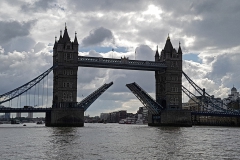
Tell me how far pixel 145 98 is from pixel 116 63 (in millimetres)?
10763

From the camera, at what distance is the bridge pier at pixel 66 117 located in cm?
8250

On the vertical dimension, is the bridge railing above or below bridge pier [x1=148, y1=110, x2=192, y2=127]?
above

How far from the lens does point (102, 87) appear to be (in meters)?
87.2

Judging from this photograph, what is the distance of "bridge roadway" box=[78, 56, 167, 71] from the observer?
88.8 meters

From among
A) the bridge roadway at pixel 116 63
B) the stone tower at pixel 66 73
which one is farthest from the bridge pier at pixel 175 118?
the stone tower at pixel 66 73

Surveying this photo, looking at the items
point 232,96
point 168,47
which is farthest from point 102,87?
point 232,96

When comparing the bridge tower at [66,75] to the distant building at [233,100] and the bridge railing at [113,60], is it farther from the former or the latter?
the distant building at [233,100]

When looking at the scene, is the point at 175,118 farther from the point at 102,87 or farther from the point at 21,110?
the point at 21,110

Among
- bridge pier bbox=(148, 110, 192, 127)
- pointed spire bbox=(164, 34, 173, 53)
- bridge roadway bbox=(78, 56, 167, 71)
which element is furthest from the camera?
pointed spire bbox=(164, 34, 173, 53)

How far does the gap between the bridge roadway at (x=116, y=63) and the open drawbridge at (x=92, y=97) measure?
5160 millimetres

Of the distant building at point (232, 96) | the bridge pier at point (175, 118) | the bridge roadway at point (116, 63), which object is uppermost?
the bridge roadway at point (116, 63)

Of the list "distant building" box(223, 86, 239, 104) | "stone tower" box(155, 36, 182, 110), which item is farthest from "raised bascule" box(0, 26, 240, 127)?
"distant building" box(223, 86, 239, 104)

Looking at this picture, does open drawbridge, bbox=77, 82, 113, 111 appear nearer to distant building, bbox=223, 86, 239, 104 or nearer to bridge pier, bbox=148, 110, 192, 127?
bridge pier, bbox=148, 110, 192, 127

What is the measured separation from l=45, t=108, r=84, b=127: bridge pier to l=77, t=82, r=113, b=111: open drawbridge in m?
2.68
